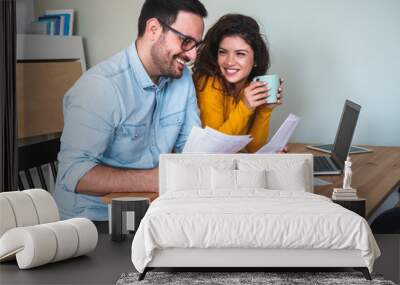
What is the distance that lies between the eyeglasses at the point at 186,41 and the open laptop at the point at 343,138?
1.09 meters

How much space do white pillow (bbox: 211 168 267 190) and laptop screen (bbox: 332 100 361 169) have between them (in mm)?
783

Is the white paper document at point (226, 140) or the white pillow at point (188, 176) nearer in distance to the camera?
the white pillow at point (188, 176)

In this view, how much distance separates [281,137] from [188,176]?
84 cm

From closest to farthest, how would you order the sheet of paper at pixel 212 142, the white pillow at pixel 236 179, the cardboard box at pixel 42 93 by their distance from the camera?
the white pillow at pixel 236 179, the sheet of paper at pixel 212 142, the cardboard box at pixel 42 93

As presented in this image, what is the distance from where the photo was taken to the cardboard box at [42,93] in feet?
19.7

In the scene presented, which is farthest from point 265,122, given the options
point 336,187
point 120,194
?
point 120,194

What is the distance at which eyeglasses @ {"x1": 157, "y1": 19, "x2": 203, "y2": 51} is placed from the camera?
5.87m

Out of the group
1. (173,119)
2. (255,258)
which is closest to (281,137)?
(173,119)

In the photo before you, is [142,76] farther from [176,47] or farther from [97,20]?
[97,20]

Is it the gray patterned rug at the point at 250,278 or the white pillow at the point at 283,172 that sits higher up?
the white pillow at the point at 283,172

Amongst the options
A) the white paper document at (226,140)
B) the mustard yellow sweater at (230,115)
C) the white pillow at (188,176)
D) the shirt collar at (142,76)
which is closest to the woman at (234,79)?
the mustard yellow sweater at (230,115)

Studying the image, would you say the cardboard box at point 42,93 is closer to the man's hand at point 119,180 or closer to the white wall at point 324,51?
the white wall at point 324,51

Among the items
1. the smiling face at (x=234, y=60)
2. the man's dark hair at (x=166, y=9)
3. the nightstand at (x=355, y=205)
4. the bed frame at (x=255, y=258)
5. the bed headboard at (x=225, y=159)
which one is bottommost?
the bed frame at (x=255, y=258)

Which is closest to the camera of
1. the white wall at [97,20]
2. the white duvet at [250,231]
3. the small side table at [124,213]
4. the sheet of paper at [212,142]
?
the white duvet at [250,231]
